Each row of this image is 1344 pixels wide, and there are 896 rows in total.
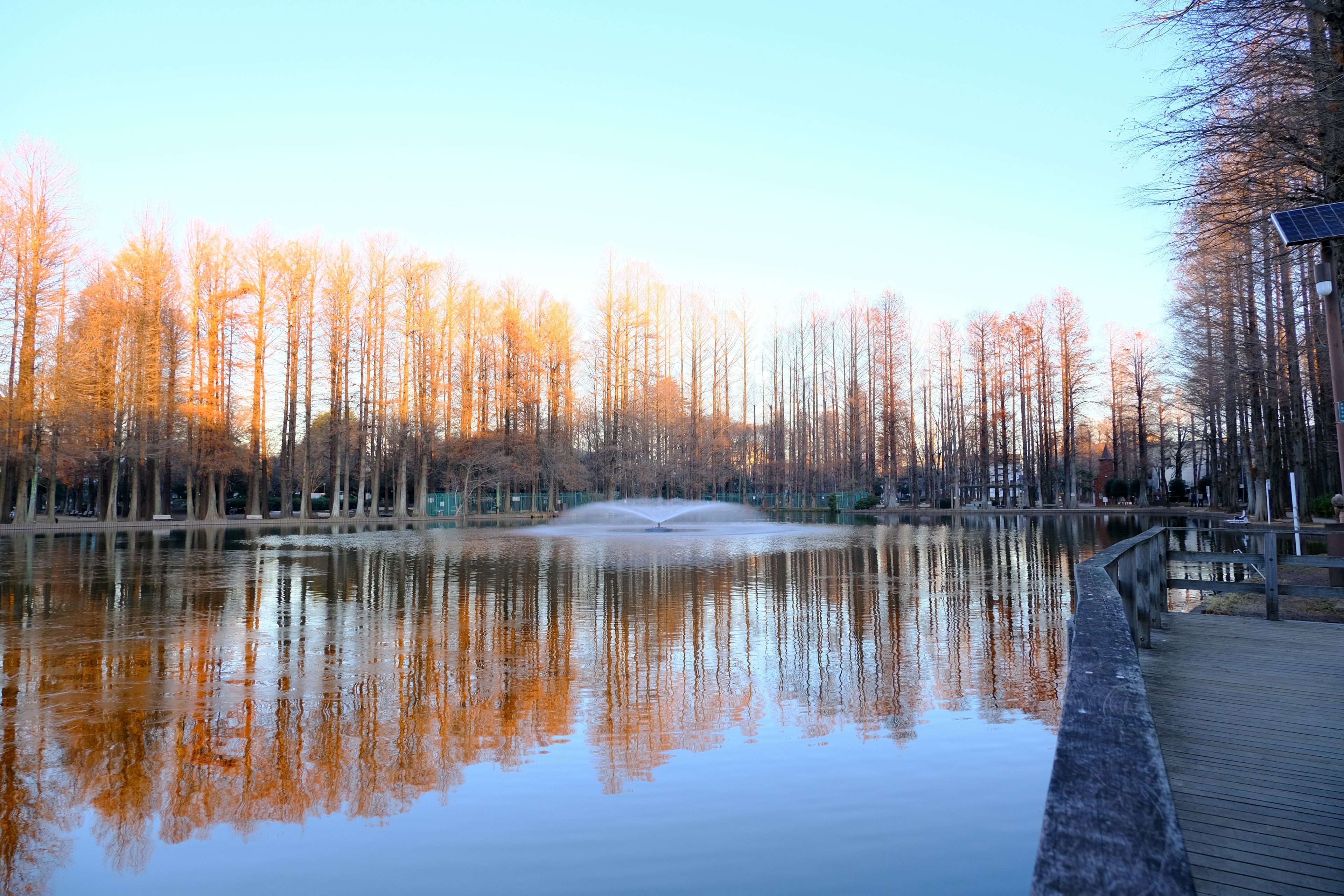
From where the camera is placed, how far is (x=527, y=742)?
5.75 meters

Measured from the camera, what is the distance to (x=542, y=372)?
193 ft

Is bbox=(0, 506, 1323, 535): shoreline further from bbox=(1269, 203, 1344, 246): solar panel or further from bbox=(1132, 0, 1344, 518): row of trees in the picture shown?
bbox=(1269, 203, 1344, 246): solar panel

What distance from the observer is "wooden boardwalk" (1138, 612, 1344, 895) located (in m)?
3.32

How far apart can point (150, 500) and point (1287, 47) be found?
55476 millimetres

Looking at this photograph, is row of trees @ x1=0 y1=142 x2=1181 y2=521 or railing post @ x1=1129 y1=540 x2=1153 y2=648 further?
row of trees @ x1=0 y1=142 x2=1181 y2=521

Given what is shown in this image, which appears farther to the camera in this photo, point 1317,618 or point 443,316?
point 443,316

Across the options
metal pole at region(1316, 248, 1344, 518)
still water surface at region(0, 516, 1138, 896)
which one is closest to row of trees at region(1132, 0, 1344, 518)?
metal pole at region(1316, 248, 1344, 518)

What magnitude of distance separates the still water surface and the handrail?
200 centimetres

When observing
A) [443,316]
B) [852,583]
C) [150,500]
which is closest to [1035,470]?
[443,316]

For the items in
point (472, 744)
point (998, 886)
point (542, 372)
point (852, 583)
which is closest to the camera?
point (998, 886)

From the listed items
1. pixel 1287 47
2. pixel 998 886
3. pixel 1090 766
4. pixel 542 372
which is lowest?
pixel 998 886

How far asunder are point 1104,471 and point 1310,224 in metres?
80.3

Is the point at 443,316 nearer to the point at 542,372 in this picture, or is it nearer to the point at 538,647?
the point at 542,372

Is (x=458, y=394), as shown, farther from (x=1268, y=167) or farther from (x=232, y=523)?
(x=1268, y=167)
